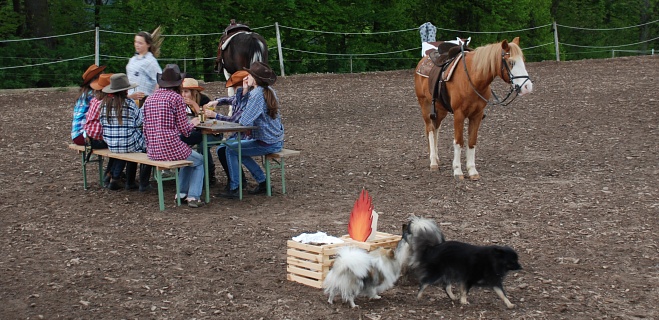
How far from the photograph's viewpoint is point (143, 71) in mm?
9484

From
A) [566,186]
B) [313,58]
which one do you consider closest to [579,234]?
[566,186]

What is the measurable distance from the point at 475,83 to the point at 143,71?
157 inches

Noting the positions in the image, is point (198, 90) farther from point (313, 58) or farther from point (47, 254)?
point (313, 58)

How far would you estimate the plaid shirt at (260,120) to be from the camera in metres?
8.27

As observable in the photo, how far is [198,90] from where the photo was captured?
9.36 metres

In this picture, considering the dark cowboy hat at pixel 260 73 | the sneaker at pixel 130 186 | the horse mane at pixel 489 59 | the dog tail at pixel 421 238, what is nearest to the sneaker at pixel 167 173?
the sneaker at pixel 130 186

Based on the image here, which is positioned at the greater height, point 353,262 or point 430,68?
point 430,68

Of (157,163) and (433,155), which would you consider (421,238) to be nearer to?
(157,163)

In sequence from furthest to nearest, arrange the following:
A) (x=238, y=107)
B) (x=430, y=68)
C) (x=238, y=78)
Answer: (x=430, y=68) < (x=238, y=78) < (x=238, y=107)

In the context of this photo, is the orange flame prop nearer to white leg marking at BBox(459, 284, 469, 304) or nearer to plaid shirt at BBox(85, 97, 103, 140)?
white leg marking at BBox(459, 284, 469, 304)

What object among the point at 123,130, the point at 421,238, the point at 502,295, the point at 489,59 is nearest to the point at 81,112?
the point at 123,130

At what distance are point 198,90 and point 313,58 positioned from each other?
16318 millimetres

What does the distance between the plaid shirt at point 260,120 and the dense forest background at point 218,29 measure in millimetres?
11580

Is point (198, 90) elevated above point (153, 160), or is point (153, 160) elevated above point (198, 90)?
point (198, 90)
